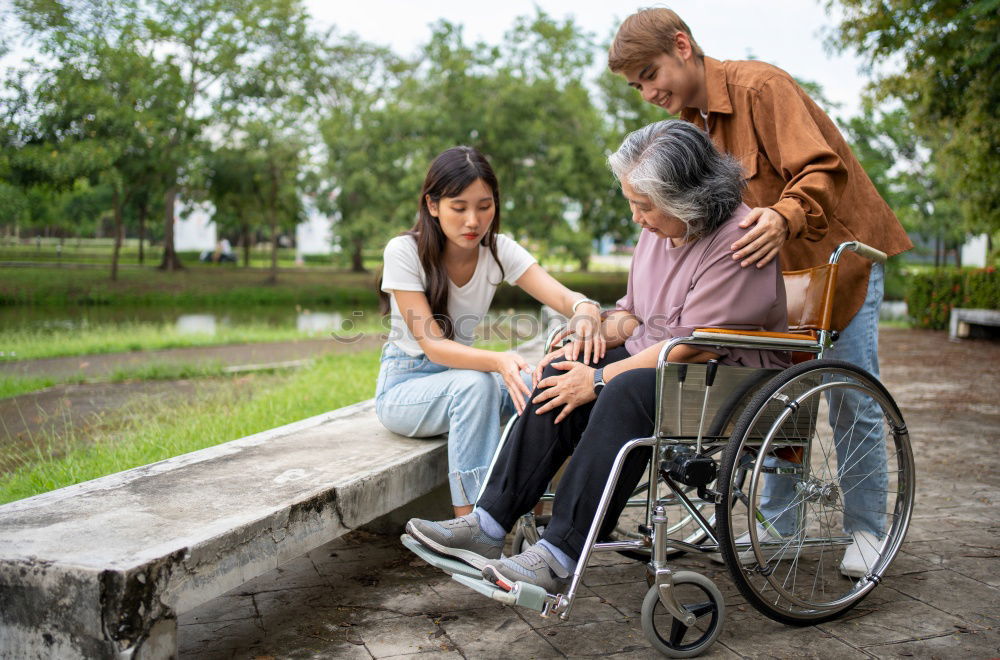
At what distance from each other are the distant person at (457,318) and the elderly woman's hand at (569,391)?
8.1 inches

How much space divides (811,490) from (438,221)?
1504 mm

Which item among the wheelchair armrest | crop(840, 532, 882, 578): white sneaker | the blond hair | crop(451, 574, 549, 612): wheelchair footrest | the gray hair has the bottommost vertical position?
crop(840, 532, 882, 578): white sneaker

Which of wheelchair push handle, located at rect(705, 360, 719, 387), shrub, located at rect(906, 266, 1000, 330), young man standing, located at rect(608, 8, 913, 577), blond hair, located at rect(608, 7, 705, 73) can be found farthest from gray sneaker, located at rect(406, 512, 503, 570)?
shrub, located at rect(906, 266, 1000, 330)

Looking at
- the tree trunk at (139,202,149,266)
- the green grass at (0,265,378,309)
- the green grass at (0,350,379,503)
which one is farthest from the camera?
the tree trunk at (139,202,149,266)

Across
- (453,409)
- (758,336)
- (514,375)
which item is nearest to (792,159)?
(758,336)

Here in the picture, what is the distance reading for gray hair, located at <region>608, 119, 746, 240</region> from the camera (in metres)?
2.29

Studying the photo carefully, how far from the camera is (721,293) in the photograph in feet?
7.62

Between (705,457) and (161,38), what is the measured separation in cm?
1960

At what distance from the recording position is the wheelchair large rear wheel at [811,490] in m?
2.17

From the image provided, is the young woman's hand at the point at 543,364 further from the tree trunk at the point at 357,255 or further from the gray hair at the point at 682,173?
the tree trunk at the point at 357,255

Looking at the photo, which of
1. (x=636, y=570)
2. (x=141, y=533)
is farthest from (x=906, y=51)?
(x=141, y=533)

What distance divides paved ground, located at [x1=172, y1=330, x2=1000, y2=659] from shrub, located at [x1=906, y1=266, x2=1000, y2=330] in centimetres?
978

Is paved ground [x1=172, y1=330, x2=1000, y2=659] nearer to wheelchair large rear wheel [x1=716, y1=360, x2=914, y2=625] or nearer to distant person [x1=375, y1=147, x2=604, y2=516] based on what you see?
wheelchair large rear wheel [x1=716, y1=360, x2=914, y2=625]

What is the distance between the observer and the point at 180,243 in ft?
134
